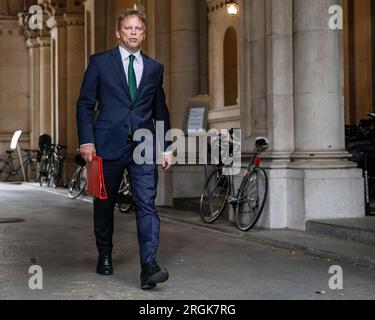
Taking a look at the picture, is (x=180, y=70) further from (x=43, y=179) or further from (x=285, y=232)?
(x=43, y=179)

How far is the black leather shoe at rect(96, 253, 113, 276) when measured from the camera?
6926 millimetres

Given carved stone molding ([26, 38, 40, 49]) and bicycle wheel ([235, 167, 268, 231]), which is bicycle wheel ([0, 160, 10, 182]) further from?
bicycle wheel ([235, 167, 268, 231])

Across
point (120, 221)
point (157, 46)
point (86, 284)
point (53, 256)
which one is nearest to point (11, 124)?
point (157, 46)

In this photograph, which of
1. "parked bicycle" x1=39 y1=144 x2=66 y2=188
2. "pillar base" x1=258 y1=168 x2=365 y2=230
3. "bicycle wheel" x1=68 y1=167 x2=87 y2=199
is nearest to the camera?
"pillar base" x1=258 y1=168 x2=365 y2=230

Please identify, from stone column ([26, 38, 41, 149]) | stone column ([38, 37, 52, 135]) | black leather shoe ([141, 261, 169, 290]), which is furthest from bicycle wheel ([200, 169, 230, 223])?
stone column ([26, 38, 41, 149])

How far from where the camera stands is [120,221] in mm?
12453

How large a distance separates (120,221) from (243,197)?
2.50m

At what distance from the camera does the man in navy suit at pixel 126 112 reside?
6.40 metres

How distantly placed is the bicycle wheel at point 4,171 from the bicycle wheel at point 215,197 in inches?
716

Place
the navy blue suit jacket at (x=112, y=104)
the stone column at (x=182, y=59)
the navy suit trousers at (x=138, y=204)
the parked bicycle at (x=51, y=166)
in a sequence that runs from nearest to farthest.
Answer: the navy suit trousers at (x=138, y=204) < the navy blue suit jacket at (x=112, y=104) < the stone column at (x=182, y=59) < the parked bicycle at (x=51, y=166)

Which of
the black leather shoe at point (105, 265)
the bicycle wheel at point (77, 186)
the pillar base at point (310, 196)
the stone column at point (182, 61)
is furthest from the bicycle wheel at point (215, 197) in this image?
the bicycle wheel at point (77, 186)

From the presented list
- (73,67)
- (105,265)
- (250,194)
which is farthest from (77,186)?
(105,265)

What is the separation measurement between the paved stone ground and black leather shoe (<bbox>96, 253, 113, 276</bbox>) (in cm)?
9

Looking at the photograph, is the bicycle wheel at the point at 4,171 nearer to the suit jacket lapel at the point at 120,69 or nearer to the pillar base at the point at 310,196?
the pillar base at the point at 310,196
